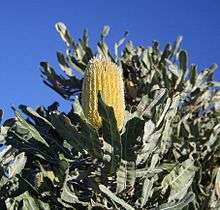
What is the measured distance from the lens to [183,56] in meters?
5.21

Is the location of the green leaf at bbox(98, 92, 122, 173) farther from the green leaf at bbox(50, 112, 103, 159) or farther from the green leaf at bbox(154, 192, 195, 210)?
the green leaf at bbox(154, 192, 195, 210)

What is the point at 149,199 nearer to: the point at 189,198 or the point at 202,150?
the point at 189,198

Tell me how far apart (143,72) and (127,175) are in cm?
249

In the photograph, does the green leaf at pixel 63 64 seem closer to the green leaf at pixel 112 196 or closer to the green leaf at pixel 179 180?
the green leaf at pixel 179 180

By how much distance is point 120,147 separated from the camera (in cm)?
293

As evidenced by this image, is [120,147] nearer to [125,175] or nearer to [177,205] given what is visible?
[125,175]

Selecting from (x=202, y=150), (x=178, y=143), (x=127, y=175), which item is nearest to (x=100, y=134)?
(x=127, y=175)

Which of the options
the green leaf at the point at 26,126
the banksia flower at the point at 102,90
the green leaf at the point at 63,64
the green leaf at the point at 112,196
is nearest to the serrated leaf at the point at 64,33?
the green leaf at the point at 63,64

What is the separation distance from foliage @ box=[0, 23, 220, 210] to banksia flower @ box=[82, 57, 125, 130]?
7 cm

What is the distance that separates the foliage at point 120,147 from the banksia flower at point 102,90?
2.8 inches

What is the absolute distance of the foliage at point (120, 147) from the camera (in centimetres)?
302

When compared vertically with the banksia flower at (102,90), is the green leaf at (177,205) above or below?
below

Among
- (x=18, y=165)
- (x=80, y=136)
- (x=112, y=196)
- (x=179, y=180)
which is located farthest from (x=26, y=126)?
(x=179, y=180)

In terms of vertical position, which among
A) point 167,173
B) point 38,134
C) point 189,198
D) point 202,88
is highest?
point 202,88
